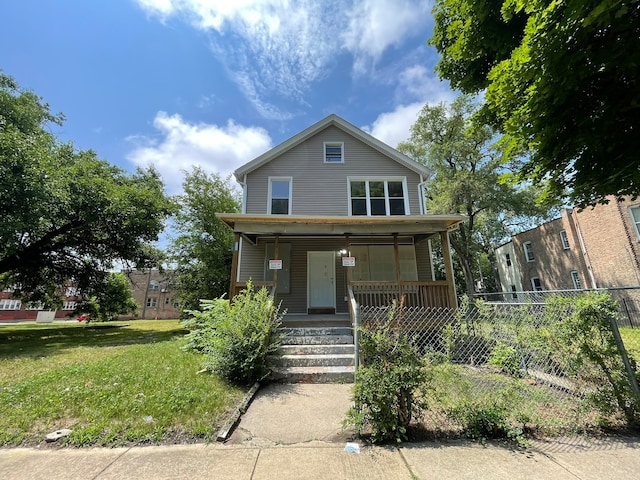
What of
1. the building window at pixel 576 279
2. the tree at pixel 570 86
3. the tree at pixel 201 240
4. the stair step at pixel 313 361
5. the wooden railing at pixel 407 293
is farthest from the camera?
the building window at pixel 576 279

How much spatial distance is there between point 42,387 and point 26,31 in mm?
13276

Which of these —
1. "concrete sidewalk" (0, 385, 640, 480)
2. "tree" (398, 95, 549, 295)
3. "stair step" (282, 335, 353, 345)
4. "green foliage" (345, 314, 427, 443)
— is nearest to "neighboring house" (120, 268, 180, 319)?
"tree" (398, 95, 549, 295)

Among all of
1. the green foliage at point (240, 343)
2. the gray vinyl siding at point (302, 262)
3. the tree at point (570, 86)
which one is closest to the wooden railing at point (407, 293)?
the gray vinyl siding at point (302, 262)

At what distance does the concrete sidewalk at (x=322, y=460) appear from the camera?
2.57m

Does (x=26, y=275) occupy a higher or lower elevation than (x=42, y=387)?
higher

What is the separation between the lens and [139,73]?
1030 cm

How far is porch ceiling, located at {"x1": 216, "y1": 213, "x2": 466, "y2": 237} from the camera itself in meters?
8.48

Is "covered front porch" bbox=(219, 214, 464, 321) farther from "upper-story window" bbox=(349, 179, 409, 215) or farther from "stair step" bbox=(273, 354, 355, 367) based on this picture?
"stair step" bbox=(273, 354, 355, 367)

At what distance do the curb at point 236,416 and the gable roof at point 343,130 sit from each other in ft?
29.7

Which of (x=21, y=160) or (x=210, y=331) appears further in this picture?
(x=21, y=160)

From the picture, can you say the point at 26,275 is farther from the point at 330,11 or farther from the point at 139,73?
the point at 330,11

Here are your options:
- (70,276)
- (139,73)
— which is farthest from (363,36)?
(70,276)

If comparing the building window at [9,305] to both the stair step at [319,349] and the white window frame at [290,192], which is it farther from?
the stair step at [319,349]

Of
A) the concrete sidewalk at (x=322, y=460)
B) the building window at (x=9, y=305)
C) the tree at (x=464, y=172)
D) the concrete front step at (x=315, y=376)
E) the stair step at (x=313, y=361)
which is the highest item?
the tree at (x=464, y=172)
